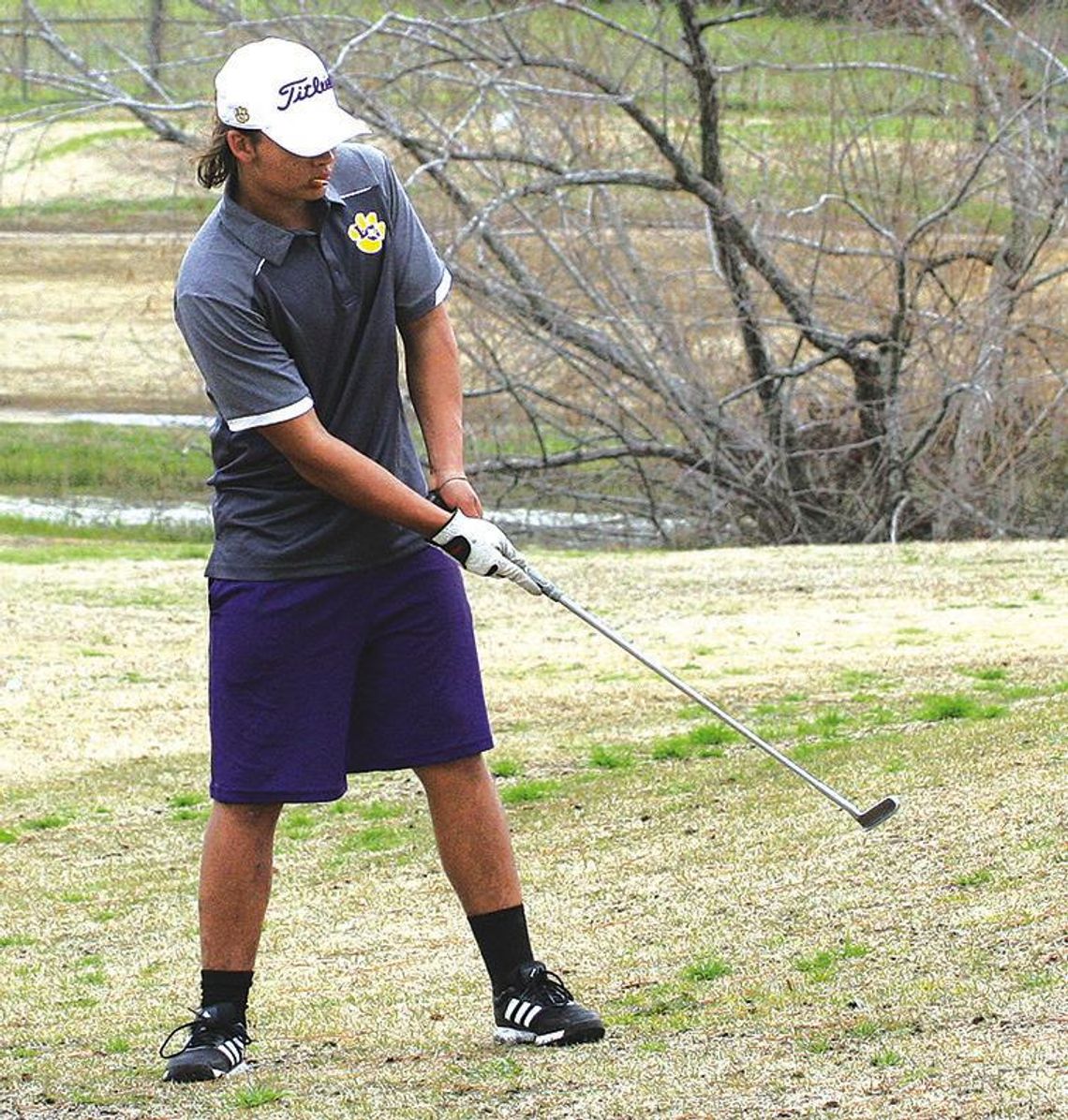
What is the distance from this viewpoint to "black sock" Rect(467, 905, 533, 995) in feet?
13.3

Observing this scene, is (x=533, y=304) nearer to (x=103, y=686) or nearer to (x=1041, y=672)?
(x=103, y=686)

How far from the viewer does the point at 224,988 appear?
4.02 m

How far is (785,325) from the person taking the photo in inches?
594

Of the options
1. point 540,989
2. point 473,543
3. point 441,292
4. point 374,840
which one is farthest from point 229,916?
point 374,840

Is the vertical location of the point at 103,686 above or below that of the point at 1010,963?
below

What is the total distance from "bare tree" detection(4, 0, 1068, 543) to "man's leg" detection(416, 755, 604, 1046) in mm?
10591

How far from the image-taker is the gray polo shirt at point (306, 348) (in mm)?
3799

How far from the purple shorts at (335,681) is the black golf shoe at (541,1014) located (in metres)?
0.44

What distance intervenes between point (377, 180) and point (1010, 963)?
77.5 inches

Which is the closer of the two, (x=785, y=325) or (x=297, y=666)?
(x=297, y=666)

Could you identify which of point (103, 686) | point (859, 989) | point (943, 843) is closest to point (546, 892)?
point (943, 843)

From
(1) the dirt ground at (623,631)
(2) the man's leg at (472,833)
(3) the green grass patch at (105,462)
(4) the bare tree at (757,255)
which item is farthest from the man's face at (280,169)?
(3) the green grass patch at (105,462)

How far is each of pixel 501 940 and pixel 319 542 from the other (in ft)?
2.74

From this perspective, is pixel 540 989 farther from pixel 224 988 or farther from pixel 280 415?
pixel 280 415
